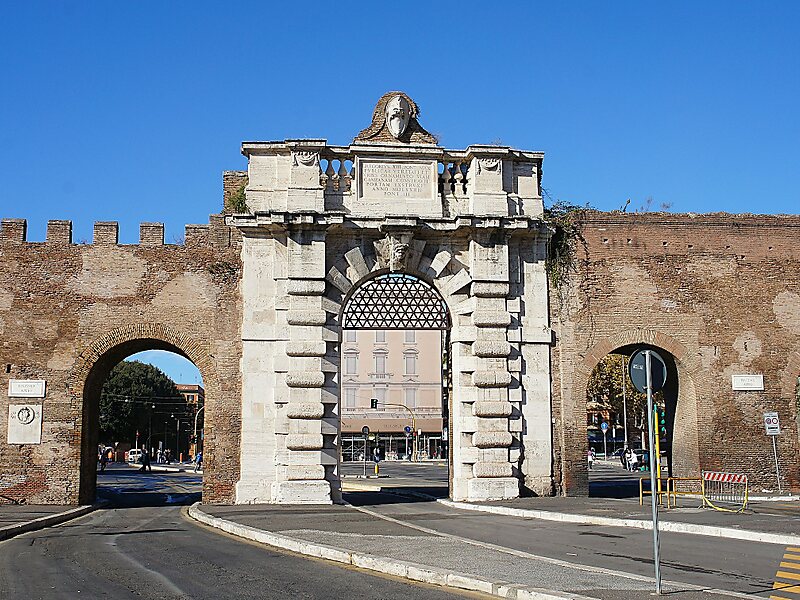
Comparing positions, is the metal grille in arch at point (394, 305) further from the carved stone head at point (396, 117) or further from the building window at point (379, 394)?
the building window at point (379, 394)

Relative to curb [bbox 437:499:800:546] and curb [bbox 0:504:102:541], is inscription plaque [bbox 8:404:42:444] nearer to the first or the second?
curb [bbox 0:504:102:541]

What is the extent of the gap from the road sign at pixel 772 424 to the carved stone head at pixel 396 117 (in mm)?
11185

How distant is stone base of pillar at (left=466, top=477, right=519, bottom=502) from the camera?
21.2 metres

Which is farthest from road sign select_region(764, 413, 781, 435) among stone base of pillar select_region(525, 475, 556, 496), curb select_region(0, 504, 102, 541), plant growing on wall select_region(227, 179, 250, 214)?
curb select_region(0, 504, 102, 541)

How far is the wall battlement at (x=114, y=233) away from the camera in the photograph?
2234 cm

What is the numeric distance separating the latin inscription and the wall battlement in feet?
11.5

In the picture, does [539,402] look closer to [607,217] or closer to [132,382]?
[607,217]

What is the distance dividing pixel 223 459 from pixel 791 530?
12.2 meters

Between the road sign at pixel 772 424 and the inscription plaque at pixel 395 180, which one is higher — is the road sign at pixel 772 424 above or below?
below

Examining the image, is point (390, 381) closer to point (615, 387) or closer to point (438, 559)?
point (615, 387)

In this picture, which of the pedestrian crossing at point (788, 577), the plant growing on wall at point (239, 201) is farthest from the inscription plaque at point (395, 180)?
the pedestrian crossing at point (788, 577)

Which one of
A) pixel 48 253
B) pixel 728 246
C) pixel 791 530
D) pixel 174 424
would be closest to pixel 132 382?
pixel 174 424

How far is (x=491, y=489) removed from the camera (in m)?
21.2

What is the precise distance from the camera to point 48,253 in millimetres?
22328
